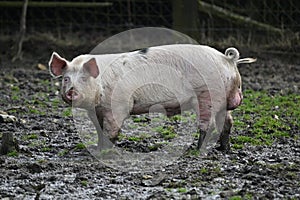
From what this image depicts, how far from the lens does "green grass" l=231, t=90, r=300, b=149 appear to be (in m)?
6.13

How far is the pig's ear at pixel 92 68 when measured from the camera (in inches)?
212

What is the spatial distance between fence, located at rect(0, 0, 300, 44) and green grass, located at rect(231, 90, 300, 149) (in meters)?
2.40

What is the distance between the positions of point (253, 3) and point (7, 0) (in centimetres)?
368

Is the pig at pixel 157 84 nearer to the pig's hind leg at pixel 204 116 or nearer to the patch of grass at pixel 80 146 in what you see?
the pig's hind leg at pixel 204 116

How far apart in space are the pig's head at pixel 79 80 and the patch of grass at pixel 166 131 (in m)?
0.97

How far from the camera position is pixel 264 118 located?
693cm

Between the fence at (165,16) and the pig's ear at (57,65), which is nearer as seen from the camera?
the pig's ear at (57,65)

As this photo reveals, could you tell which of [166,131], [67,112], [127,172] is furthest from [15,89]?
[127,172]

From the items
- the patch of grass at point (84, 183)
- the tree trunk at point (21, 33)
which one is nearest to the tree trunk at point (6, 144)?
the patch of grass at point (84, 183)

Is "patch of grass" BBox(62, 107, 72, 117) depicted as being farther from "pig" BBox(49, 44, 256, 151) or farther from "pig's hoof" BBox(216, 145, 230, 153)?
"pig's hoof" BBox(216, 145, 230, 153)

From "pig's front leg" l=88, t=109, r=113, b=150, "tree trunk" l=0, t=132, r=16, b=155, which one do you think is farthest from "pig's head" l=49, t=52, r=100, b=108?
"tree trunk" l=0, t=132, r=16, b=155

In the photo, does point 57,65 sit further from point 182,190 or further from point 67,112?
point 67,112

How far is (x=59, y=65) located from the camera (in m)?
5.50

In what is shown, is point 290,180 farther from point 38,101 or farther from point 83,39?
point 83,39
